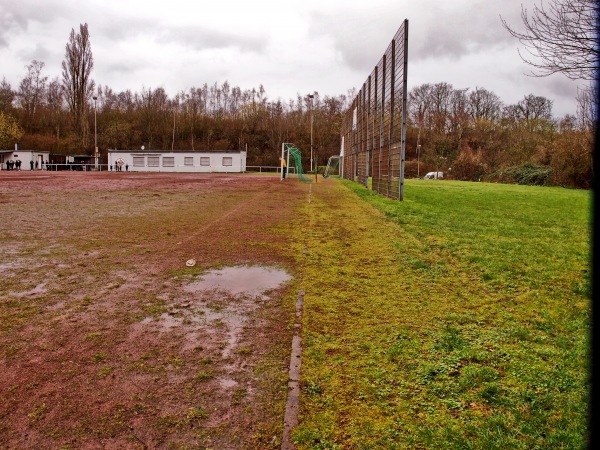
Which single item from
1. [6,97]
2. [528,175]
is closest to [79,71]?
[6,97]

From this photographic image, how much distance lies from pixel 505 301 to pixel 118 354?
→ 3469 millimetres

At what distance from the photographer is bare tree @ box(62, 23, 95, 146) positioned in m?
64.6

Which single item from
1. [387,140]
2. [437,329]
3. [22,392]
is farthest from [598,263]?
[387,140]

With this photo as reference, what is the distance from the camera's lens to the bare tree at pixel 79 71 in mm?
64562

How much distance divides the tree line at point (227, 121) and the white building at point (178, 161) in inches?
517

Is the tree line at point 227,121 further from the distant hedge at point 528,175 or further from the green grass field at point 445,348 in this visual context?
the green grass field at point 445,348

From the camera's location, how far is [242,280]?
17.4ft

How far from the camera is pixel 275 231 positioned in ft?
30.0

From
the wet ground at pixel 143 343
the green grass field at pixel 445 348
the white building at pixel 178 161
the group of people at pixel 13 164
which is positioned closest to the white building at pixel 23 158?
the group of people at pixel 13 164

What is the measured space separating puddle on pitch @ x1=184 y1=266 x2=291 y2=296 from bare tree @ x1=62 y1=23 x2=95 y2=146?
231 feet

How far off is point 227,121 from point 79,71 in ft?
80.2

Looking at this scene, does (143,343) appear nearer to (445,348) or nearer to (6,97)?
(445,348)

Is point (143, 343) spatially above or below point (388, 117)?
below

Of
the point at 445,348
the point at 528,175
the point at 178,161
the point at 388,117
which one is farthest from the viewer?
the point at 178,161
